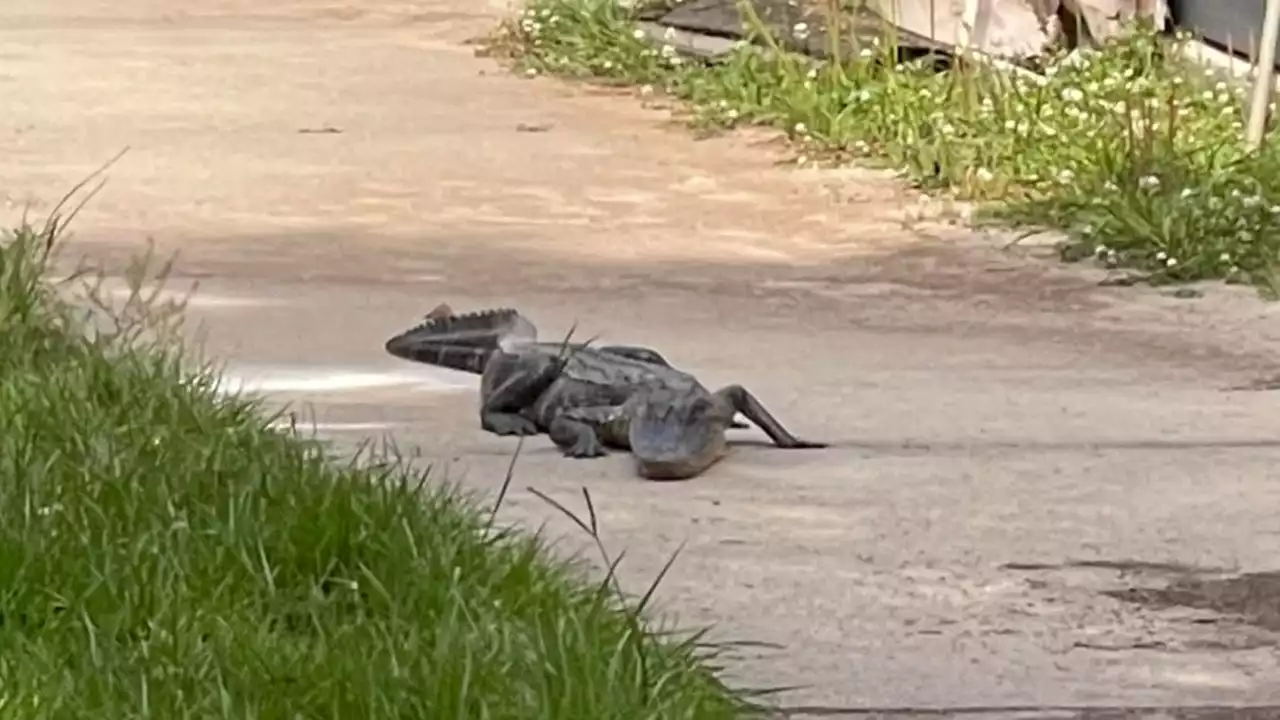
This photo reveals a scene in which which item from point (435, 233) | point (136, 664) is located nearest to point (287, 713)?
point (136, 664)

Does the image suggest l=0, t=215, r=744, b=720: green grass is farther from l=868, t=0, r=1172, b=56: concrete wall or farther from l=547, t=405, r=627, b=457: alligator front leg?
l=868, t=0, r=1172, b=56: concrete wall

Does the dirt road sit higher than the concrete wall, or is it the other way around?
the concrete wall

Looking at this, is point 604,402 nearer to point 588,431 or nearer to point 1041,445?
point 588,431

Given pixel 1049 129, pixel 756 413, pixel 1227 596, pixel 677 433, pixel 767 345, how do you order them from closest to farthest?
pixel 1227 596 < pixel 677 433 < pixel 756 413 < pixel 767 345 < pixel 1049 129

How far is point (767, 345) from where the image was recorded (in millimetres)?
6508

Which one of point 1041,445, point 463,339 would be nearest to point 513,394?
point 463,339

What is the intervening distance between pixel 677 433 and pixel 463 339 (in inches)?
42.3

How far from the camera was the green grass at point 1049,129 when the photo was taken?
7707 millimetres

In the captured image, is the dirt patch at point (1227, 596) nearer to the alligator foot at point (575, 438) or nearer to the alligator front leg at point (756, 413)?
the alligator front leg at point (756, 413)

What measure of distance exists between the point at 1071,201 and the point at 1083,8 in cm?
291

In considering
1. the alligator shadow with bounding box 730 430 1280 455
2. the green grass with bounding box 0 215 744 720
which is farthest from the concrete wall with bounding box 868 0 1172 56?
the green grass with bounding box 0 215 744 720

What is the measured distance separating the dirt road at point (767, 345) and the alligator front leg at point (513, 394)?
0.08 m

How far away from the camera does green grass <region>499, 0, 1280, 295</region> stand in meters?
7.71

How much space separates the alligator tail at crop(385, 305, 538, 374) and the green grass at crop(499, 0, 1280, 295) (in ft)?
7.90
